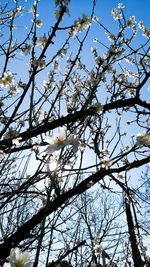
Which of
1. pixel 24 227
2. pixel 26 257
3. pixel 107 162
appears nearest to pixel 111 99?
pixel 107 162

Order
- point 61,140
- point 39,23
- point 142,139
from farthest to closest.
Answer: point 39,23 < point 142,139 < point 61,140

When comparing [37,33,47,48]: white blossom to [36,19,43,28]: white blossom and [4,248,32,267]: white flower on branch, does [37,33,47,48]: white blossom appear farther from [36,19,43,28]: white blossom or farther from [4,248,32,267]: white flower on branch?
[4,248,32,267]: white flower on branch

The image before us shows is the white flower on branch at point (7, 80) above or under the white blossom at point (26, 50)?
under

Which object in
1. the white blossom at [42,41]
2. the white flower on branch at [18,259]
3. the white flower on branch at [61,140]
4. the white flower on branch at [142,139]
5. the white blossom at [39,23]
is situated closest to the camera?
the white flower on branch at [18,259]

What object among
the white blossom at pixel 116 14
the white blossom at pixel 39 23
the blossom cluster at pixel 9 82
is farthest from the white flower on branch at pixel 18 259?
the white blossom at pixel 116 14

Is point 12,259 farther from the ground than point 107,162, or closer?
closer

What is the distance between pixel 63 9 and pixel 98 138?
1784 millimetres

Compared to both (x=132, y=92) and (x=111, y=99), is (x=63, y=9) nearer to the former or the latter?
(x=111, y=99)

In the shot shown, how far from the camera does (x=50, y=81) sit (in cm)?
386

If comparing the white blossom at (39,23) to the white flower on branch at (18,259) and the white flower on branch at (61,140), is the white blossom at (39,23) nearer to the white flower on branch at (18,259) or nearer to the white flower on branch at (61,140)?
the white flower on branch at (61,140)

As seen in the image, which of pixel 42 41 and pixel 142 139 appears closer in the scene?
pixel 142 139

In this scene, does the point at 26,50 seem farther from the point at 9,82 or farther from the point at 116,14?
the point at 116,14

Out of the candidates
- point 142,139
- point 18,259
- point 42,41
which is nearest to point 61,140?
point 18,259

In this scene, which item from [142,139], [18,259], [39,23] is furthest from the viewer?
[39,23]
